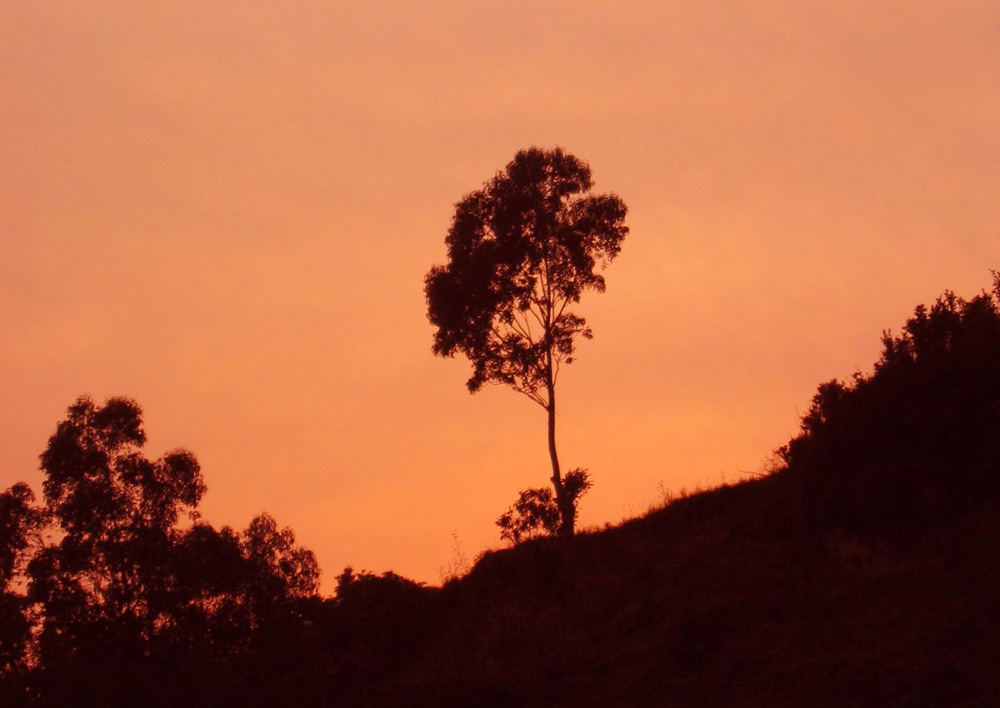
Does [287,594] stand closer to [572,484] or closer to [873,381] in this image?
A: [572,484]

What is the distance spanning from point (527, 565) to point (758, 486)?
6994 millimetres

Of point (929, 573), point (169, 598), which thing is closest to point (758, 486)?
point (929, 573)

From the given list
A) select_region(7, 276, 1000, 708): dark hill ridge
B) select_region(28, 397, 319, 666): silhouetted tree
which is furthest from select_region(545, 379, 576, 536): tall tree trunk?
select_region(28, 397, 319, 666): silhouetted tree

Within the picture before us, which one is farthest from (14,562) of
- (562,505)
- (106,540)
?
(562,505)

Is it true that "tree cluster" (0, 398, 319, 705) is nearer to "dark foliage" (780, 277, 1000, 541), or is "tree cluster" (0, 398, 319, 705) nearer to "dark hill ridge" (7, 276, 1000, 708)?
"dark hill ridge" (7, 276, 1000, 708)

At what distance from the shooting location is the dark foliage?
28812 mm

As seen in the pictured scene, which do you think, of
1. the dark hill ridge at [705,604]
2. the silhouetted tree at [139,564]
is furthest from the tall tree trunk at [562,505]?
the silhouetted tree at [139,564]

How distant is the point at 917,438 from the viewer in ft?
96.8

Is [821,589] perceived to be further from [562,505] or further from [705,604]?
[562,505]

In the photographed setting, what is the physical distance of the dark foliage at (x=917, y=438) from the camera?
28.8 meters

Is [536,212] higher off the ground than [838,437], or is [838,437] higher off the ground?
[536,212]

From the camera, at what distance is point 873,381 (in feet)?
102

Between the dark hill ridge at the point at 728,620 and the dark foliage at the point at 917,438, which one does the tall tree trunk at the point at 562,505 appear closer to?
the dark hill ridge at the point at 728,620

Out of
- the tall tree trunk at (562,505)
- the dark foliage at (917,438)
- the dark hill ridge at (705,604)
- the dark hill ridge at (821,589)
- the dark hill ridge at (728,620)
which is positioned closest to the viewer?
the dark hill ridge at (728,620)
